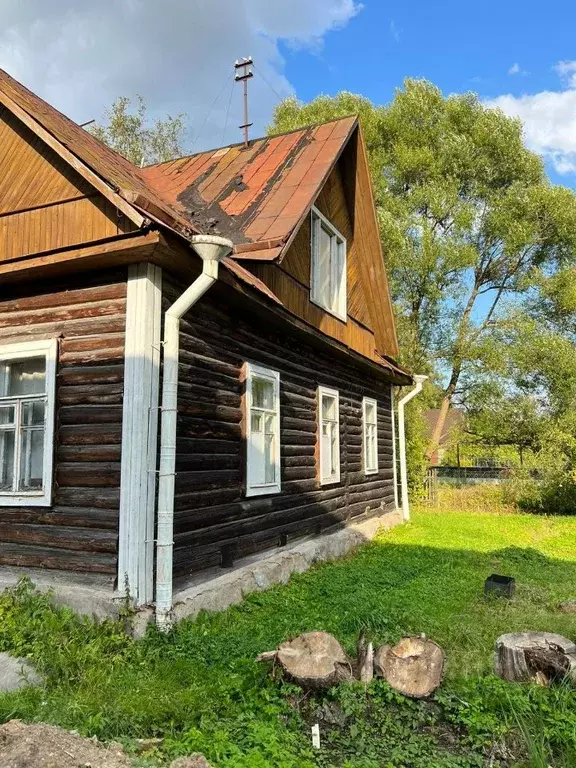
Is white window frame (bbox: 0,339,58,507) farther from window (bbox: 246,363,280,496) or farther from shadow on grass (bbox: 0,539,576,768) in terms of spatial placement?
window (bbox: 246,363,280,496)

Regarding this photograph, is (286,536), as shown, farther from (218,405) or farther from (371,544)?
(371,544)

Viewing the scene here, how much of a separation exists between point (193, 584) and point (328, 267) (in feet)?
19.7

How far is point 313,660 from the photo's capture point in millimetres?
3979

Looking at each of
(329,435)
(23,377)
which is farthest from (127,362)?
(329,435)

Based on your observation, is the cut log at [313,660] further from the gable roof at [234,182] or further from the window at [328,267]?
the window at [328,267]

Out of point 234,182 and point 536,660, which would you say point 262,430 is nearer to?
point 234,182

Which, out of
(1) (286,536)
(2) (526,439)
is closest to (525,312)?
(2) (526,439)

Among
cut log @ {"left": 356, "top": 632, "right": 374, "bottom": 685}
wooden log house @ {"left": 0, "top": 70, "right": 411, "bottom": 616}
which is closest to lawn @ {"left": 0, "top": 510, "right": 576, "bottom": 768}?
cut log @ {"left": 356, "top": 632, "right": 374, "bottom": 685}

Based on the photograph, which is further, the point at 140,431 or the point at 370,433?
the point at 370,433

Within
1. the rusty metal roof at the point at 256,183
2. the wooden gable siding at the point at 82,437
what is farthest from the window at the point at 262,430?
the wooden gable siding at the point at 82,437

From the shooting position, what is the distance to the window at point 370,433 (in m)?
12.1

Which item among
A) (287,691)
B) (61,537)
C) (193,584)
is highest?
(61,537)

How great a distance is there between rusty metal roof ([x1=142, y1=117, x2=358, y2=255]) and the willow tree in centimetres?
1247

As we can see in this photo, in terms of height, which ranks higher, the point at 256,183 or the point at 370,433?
the point at 256,183
